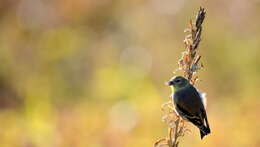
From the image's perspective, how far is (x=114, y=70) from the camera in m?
8.47

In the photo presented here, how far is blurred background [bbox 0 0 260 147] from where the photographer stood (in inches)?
260

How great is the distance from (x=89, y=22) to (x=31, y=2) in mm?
906

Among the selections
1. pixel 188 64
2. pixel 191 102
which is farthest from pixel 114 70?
pixel 188 64

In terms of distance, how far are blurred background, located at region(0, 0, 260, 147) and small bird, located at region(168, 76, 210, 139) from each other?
4.01ft

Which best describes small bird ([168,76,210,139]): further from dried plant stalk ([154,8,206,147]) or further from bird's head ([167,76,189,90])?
dried plant stalk ([154,8,206,147])

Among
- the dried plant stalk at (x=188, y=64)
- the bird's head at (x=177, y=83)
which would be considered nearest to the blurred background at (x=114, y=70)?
the bird's head at (x=177, y=83)

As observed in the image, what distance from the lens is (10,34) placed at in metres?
10.1

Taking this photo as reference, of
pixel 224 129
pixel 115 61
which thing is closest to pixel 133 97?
pixel 224 129

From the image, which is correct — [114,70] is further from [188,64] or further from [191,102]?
[188,64]

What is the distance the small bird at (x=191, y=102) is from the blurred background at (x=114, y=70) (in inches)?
48.1

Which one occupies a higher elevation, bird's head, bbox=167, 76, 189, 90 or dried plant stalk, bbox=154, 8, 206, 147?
bird's head, bbox=167, 76, 189, 90

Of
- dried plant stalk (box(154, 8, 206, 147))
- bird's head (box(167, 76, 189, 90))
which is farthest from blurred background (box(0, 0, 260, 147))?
dried plant stalk (box(154, 8, 206, 147))

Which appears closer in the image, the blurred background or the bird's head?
the bird's head

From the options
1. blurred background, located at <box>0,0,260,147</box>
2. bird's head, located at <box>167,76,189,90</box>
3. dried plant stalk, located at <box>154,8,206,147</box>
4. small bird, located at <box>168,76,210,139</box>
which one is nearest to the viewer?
dried plant stalk, located at <box>154,8,206,147</box>
